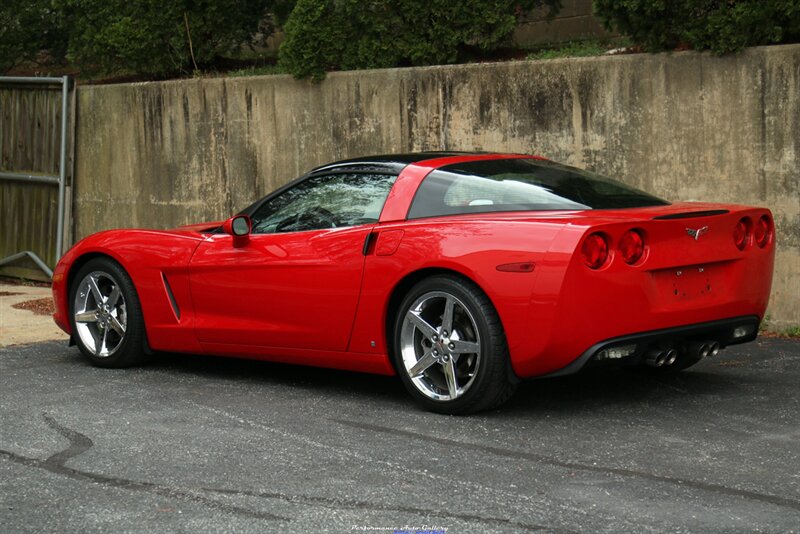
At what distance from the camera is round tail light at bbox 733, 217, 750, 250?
20.4 feet

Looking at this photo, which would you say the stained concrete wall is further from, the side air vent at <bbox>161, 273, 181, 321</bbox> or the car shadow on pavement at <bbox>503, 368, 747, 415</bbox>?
the side air vent at <bbox>161, 273, 181, 321</bbox>

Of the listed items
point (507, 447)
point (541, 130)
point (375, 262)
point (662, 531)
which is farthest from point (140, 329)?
point (662, 531)

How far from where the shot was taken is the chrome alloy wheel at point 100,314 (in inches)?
303

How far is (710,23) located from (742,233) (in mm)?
2912

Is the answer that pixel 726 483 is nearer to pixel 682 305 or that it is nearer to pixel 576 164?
pixel 682 305

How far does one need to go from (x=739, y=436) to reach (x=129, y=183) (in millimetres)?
8628

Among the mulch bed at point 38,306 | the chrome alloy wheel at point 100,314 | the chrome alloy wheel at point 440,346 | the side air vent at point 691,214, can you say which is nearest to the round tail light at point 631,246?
the side air vent at point 691,214

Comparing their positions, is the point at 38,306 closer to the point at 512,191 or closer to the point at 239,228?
the point at 239,228

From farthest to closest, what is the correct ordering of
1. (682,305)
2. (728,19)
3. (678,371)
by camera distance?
(728,19), (678,371), (682,305)

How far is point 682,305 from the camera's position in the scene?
588 centimetres

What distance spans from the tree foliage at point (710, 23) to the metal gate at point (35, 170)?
643 cm

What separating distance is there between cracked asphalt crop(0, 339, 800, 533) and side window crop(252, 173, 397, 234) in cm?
93

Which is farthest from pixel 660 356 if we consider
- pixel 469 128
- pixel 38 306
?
pixel 38 306

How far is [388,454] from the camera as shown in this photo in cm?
523
